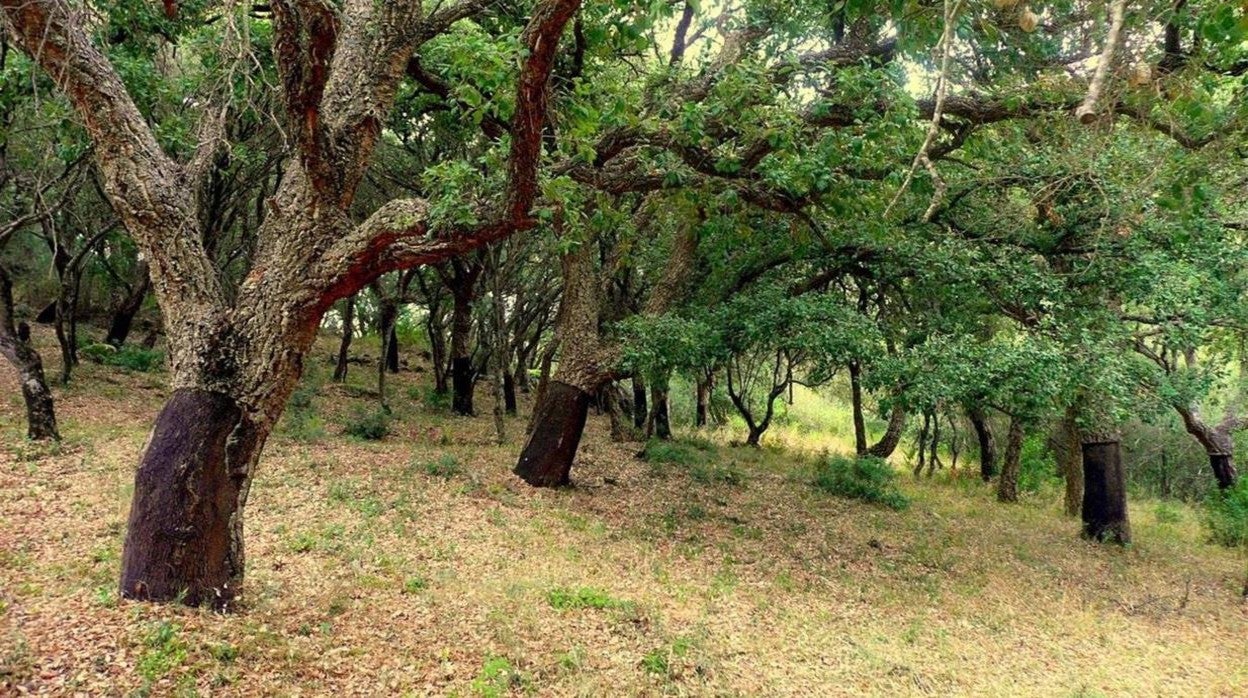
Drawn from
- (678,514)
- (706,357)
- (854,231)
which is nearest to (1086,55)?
(854,231)

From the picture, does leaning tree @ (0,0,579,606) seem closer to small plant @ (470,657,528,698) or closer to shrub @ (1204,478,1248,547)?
small plant @ (470,657,528,698)

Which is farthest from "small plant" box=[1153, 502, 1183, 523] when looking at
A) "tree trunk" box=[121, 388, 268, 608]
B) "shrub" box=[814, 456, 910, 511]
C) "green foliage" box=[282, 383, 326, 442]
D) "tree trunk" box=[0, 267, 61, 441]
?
"tree trunk" box=[0, 267, 61, 441]

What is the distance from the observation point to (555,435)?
9.59 meters

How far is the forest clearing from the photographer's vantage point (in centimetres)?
430

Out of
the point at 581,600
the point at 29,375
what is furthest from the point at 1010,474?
the point at 29,375

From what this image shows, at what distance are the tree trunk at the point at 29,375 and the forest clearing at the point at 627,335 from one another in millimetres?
42

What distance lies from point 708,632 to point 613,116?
4.70 meters

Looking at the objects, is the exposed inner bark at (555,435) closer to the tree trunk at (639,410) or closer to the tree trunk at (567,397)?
the tree trunk at (567,397)

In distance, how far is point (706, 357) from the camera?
9.21 metres

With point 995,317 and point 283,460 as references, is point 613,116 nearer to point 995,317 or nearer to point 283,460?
point 283,460

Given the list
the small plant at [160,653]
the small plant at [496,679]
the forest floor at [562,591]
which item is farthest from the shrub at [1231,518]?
the small plant at [160,653]

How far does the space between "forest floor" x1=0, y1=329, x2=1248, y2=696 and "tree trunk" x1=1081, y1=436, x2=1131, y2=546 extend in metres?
0.37

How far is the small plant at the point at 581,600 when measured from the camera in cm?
582

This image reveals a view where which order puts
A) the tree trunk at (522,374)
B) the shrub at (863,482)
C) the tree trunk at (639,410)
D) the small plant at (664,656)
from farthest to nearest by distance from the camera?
the tree trunk at (522,374)
the tree trunk at (639,410)
the shrub at (863,482)
the small plant at (664,656)
